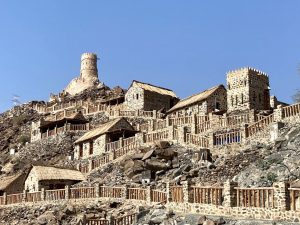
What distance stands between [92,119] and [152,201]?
37.1 meters

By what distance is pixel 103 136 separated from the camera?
51.1 m

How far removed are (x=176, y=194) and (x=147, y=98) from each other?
3800 centimetres

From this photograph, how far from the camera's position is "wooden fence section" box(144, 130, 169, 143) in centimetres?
4394

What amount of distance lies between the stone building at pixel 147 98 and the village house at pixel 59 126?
6.73 meters

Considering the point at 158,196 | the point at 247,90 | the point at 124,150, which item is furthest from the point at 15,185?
the point at 247,90

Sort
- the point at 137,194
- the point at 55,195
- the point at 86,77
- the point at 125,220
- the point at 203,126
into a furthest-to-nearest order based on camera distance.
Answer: the point at 86,77 → the point at 203,126 → the point at 55,195 → the point at 137,194 → the point at 125,220

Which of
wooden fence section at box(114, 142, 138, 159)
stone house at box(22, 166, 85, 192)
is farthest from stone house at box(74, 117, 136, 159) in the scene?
stone house at box(22, 166, 85, 192)

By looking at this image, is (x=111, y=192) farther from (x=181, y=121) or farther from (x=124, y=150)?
(x=181, y=121)

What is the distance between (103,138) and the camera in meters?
51.0

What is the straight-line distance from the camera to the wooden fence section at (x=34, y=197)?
4265cm

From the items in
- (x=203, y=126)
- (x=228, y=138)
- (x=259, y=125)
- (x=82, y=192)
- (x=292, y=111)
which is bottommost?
(x=82, y=192)

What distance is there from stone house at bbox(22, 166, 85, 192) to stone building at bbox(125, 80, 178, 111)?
21.0 metres

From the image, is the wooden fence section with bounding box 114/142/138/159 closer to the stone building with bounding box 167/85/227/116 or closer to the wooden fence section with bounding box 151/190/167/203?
the stone building with bounding box 167/85/227/116

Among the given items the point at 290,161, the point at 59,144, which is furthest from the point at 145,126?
the point at 290,161
